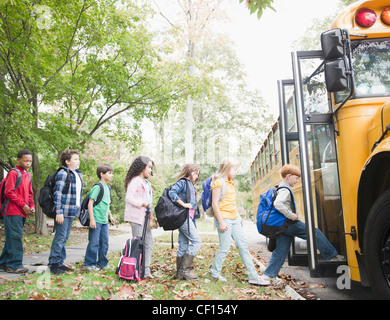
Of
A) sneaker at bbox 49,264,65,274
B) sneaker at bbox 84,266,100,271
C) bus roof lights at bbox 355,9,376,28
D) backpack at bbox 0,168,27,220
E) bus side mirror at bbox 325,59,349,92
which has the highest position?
bus roof lights at bbox 355,9,376,28

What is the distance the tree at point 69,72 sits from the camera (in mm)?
7691

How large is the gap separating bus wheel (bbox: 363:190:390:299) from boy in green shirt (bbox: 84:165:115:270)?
361 cm

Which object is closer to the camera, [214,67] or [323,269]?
[323,269]

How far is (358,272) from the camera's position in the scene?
314 centimetres

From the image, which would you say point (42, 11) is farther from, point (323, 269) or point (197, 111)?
point (197, 111)

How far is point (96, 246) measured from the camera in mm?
5070

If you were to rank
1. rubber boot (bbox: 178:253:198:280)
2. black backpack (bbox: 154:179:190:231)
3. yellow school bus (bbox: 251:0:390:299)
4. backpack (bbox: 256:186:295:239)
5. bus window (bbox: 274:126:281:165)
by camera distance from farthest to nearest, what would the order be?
bus window (bbox: 274:126:281:165) → rubber boot (bbox: 178:253:198:280) → black backpack (bbox: 154:179:190:231) → backpack (bbox: 256:186:295:239) → yellow school bus (bbox: 251:0:390:299)

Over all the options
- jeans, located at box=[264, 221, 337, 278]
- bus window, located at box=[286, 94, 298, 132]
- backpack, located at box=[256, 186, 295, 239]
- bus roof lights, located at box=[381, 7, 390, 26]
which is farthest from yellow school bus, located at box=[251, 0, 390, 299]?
bus window, located at box=[286, 94, 298, 132]

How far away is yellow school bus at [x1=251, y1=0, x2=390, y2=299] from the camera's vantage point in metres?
2.80

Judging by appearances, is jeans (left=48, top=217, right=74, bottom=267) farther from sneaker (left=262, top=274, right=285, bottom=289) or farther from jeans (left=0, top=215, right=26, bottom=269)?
sneaker (left=262, top=274, right=285, bottom=289)

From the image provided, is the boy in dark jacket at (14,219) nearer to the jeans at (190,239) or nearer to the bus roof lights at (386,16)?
the jeans at (190,239)

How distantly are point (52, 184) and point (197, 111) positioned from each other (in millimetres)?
23648

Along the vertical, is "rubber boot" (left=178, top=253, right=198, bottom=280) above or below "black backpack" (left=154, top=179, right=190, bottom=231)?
below
